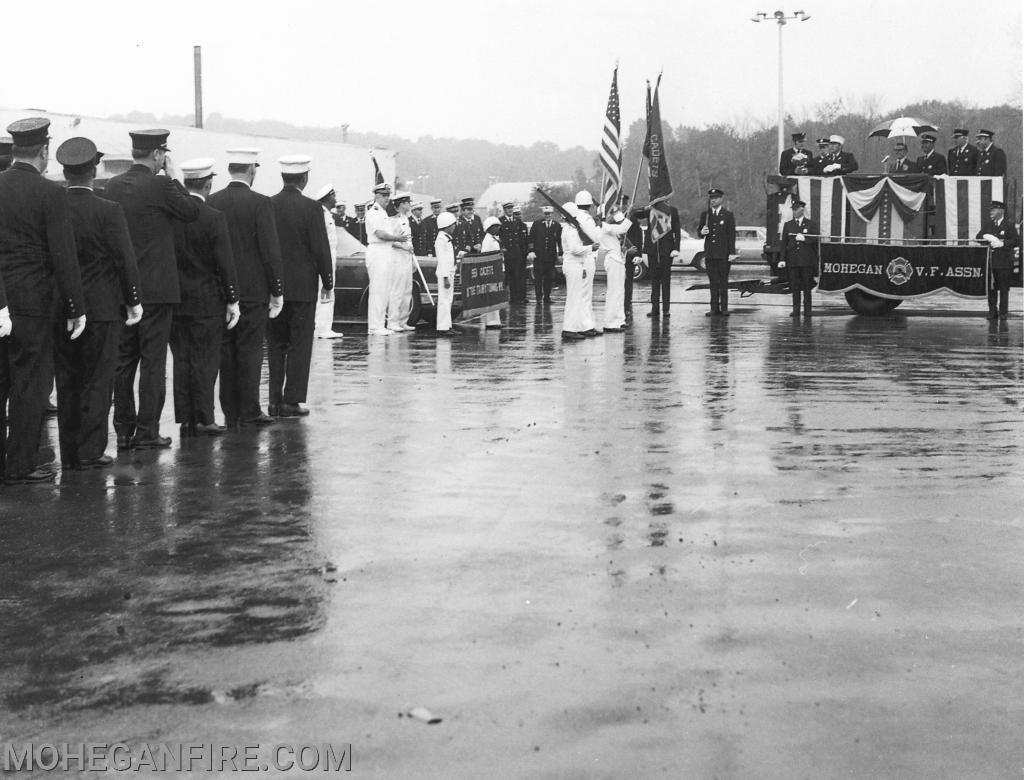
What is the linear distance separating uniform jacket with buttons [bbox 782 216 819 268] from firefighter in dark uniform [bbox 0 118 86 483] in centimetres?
1643

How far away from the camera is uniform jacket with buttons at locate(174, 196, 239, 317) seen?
9938 millimetres

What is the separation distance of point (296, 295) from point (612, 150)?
1236cm

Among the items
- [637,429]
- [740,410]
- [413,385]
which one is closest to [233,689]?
[637,429]

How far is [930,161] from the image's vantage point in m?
23.3

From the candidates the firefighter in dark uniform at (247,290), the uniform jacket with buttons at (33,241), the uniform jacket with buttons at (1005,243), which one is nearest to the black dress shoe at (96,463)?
the uniform jacket with buttons at (33,241)

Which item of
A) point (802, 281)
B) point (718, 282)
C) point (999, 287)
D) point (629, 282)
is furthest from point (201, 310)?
point (629, 282)

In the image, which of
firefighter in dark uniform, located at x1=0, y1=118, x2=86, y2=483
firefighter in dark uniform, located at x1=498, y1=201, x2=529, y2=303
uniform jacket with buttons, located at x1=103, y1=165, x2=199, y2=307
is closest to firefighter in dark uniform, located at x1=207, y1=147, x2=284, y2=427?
uniform jacket with buttons, located at x1=103, y1=165, x2=199, y2=307

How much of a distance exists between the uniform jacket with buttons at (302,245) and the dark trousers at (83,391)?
2601 millimetres

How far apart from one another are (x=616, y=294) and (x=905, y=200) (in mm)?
5923

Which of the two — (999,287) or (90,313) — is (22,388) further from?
(999,287)

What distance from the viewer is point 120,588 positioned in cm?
577

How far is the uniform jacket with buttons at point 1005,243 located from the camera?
21781mm

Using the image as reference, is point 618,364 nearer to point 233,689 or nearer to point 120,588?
point 120,588

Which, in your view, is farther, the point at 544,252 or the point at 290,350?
the point at 544,252
